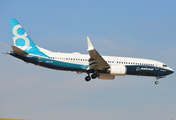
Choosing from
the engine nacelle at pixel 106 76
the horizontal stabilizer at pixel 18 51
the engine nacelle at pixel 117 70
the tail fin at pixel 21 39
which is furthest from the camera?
the engine nacelle at pixel 106 76

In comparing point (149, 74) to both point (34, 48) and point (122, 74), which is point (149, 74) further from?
point (34, 48)

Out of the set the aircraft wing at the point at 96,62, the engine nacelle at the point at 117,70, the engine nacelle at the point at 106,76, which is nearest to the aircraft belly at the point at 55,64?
the aircraft wing at the point at 96,62

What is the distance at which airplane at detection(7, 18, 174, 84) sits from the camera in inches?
1395

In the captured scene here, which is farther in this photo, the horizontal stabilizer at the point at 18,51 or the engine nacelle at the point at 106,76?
the engine nacelle at the point at 106,76

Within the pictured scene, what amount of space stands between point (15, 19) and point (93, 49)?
44.1 ft

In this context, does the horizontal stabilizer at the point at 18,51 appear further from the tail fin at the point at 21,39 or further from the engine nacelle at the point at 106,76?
the engine nacelle at the point at 106,76

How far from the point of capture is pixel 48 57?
36.1 meters

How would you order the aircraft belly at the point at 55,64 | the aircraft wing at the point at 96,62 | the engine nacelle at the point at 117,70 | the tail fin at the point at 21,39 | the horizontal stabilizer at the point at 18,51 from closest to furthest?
1. the horizontal stabilizer at the point at 18,51
2. the aircraft wing at the point at 96,62
3. the aircraft belly at the point at 55,64
4. the tail fin at the point at 21,39
5. the engine nacelle at the point at 117,70

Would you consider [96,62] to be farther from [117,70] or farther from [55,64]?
[55,64]

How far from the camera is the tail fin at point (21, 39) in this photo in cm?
3633

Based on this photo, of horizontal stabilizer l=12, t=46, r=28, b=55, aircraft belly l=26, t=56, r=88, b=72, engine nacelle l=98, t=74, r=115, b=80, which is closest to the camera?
horizontal stabilizer l=12, t=46, r=28, b=55

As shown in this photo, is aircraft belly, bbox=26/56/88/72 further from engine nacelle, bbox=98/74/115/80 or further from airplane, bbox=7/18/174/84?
engine nacelle, bbox=98/74/115/80

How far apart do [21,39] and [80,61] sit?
29.7 ft

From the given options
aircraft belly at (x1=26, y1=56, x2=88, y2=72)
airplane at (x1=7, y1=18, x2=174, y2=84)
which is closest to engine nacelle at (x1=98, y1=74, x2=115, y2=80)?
→ airplane at (x1=7, y1=18, x2=174, y2=84)
